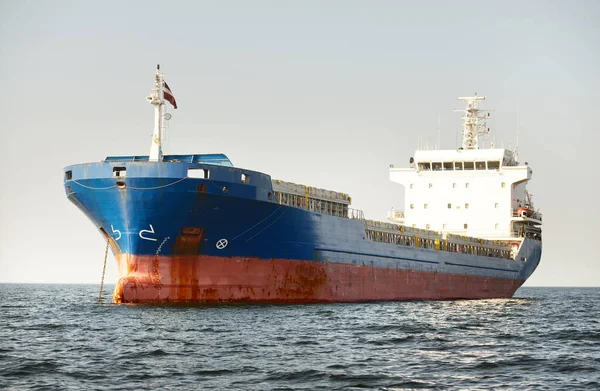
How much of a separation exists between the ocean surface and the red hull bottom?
3.67ft

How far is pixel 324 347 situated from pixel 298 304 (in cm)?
1425

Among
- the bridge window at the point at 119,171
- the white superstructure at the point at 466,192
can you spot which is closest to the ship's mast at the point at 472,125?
the white superstructure at the point at 466,192

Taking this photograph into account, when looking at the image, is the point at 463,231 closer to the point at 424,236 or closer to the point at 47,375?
the point at 424,236

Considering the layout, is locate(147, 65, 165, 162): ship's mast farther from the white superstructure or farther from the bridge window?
the white superstructure

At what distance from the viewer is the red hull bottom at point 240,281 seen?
Result: 33.0 meters

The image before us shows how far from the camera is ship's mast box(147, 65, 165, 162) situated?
1375 inches

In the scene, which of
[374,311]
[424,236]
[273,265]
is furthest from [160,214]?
[424,236]

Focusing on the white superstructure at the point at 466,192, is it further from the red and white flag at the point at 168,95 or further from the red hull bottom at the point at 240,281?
the red and white flag at the point at 168,95

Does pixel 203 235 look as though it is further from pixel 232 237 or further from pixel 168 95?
pixel 168 95

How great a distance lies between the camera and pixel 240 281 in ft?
112

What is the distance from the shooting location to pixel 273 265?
117ft

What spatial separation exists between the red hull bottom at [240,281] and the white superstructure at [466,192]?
1325 cm

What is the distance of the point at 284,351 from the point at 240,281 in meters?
13.0

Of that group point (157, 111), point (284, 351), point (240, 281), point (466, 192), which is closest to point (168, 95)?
point (157, 111)
